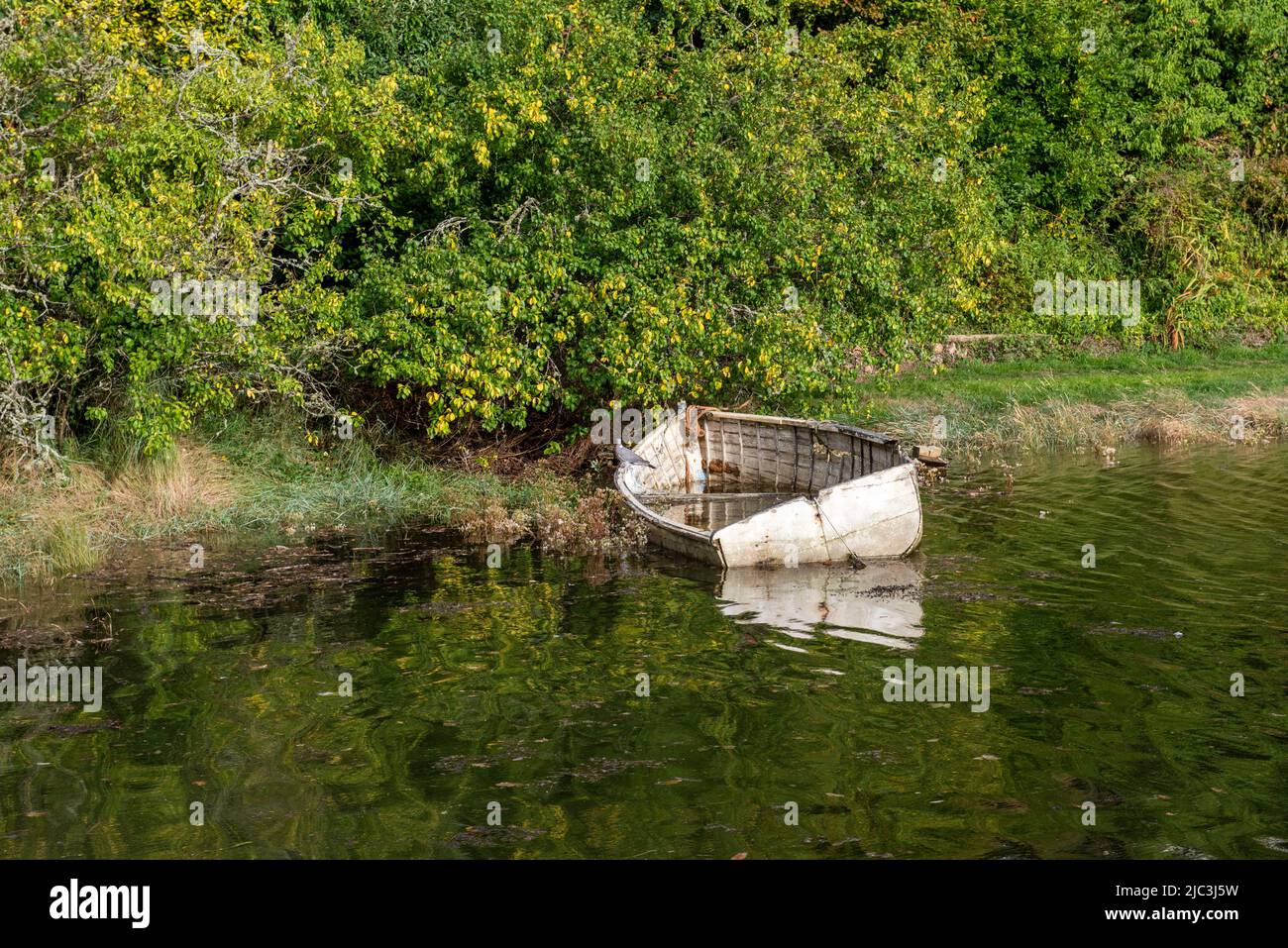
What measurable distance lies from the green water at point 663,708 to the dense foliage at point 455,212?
11.8 ft

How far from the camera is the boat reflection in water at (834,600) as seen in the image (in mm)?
14250

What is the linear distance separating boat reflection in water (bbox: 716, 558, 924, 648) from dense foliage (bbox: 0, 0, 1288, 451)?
17.9ft

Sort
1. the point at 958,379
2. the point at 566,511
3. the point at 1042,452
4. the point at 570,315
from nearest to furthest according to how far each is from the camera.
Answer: the point at 566,511 < the point at 570,315 < the point at 1042,452 < the point at 958,379

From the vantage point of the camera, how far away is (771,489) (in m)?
21.8

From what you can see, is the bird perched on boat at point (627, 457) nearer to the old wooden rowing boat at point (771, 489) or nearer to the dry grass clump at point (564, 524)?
the old wooden rowing boat at point (771, 489)

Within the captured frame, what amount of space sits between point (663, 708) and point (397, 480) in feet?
37.1

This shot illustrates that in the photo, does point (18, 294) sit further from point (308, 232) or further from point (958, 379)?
point (958, 379)

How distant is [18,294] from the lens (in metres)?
18.3

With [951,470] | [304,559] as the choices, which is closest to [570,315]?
[304,559]

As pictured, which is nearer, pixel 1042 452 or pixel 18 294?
pixel 18 294

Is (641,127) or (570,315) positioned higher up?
(641,127)
